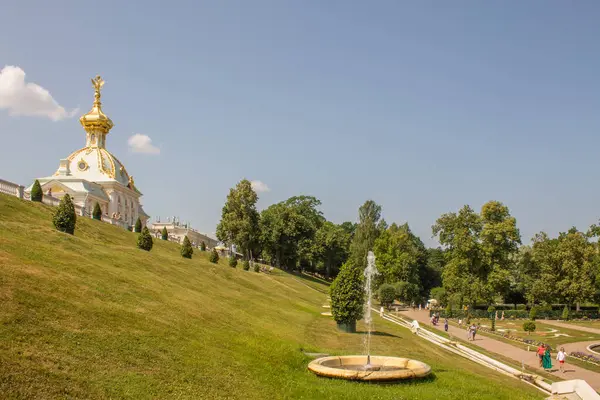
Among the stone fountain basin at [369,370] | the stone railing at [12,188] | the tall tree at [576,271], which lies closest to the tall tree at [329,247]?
the tall tree at [576,271]

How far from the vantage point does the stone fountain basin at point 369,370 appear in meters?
14.2

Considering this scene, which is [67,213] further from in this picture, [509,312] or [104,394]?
[509,312]

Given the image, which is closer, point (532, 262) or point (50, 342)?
point (50, 342)

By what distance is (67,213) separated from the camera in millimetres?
29703

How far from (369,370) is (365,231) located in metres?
62.5

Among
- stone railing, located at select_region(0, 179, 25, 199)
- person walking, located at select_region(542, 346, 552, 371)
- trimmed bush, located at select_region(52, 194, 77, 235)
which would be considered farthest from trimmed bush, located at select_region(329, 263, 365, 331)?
stone railing, located at select_region(0, 179, 25, 199)

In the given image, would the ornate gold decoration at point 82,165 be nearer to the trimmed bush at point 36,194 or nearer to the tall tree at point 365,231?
the trimmed bush at point 36,194

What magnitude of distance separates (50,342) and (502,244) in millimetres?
55378

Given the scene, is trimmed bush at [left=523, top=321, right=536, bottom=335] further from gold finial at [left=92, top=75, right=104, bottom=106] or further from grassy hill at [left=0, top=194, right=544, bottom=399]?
gold finial at [left=92, top=75, right=104, bottom=106]

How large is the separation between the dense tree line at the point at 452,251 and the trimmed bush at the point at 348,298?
26843mm

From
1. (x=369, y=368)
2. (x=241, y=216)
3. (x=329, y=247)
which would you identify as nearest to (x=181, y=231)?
(x=241, y=216)

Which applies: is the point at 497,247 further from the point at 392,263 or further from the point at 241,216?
the point at 241,216

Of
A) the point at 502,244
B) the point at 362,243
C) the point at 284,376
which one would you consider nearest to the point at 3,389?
the point at 284,376

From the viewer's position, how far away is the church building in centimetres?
5991
